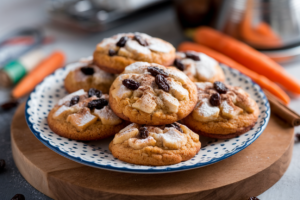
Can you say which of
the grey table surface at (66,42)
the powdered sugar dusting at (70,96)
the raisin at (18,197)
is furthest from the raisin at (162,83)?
the raisin at (18,197)

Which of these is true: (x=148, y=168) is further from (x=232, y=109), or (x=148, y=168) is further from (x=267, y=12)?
(x=267, y=12)

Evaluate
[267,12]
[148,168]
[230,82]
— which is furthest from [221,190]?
[267,12]

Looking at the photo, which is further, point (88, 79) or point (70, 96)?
point (88, 79)

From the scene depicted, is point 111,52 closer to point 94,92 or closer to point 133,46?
point 133,46

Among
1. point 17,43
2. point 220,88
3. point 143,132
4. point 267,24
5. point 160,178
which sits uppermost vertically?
point 267,24

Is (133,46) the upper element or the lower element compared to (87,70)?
upper

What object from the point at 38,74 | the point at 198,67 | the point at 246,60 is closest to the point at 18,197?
the point at 198,67

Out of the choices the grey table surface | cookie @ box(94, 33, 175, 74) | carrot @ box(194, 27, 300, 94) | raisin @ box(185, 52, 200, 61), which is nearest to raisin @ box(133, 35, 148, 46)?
cookie @ box(94, 33, 175, 74)
